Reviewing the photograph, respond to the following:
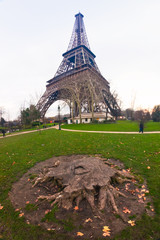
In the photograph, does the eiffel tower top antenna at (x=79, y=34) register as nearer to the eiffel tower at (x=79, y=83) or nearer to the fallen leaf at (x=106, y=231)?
the eiffel tower at (x=79, y=83)

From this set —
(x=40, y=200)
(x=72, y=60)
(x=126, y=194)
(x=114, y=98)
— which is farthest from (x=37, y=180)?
(x=72, y=60)

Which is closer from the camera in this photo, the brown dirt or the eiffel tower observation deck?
the brown dirt

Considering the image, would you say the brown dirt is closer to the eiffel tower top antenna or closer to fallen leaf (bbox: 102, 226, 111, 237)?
fallen leaf (bbox: 102, 226, 111, 237)

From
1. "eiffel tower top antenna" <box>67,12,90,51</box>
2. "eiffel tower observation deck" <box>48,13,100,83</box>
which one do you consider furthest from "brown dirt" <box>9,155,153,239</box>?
"eiffel tower top antenna" <box>67,12,90,51</box>

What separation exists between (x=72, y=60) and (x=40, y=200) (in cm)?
5496

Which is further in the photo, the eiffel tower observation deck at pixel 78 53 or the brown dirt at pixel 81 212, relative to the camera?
the eiffel tower observation deck at pixel 78 53

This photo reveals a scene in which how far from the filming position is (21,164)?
5.97 m

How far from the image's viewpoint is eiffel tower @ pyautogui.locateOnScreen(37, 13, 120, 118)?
110 feet

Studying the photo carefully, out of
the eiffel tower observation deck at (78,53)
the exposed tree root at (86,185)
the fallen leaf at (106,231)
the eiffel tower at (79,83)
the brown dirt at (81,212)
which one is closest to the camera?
the fallen leaf at (106,231)

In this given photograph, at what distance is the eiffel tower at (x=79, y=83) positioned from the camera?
33594 mm

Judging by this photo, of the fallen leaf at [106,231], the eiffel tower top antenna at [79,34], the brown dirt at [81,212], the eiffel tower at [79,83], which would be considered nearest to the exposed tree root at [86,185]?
the brown dirt at [81,212]

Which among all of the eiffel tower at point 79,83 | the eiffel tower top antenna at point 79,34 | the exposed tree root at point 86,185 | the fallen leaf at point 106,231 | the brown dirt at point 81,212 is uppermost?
the eiffel tower top antenna at point 79,34

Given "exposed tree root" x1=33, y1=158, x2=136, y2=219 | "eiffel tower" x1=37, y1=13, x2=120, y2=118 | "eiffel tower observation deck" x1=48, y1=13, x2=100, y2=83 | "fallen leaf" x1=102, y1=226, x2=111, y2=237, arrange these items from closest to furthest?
"fallen leaf" x1=102, y1=226, x2=111, y2=237
"exposed tree root" x1=33, y1=158, x2=136, y2=219
"eiffel tower" x1=37, y1=13, x2=120, y2=118
"eiffel tower observation deck" x1=48, y1=13, x2=100, y2=83

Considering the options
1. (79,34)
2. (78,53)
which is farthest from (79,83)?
(79,34)
